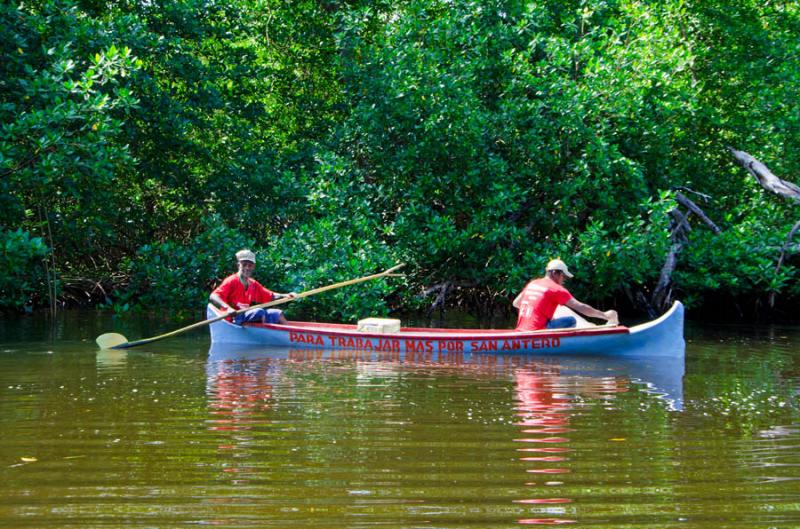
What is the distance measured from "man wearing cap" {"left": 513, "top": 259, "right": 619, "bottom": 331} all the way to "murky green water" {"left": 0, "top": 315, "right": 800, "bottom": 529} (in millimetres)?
880

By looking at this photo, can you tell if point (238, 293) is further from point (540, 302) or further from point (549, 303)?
point (549, 303)

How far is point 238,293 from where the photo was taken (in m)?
13.4

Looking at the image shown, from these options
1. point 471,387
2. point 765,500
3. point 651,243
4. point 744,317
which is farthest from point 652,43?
point 765,500

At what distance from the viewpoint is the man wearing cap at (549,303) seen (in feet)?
39.5

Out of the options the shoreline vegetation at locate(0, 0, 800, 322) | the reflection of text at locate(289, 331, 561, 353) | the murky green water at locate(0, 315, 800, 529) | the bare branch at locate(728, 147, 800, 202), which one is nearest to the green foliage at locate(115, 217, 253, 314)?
the shoreline vegetation at locate(0, 0, 800, 322)

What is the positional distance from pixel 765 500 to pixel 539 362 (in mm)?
6439

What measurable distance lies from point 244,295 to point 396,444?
23.8 feet

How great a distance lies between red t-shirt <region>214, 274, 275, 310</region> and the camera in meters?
13.4

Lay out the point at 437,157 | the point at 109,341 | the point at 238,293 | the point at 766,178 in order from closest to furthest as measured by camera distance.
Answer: the point at 109,341, the point at 238,293, the point at 437,157, the point at 766,178

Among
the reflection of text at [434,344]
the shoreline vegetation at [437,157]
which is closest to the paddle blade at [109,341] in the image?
the shoreline vegetation at [437,157]

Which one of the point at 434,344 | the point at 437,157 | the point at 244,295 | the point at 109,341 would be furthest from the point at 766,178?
the point at 109,341

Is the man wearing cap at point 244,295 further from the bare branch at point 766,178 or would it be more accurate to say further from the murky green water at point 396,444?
the bare branch at point 766,178

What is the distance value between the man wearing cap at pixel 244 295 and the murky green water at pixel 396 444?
186cm

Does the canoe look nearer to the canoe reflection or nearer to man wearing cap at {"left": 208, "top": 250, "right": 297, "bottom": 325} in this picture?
the canoe reflection
